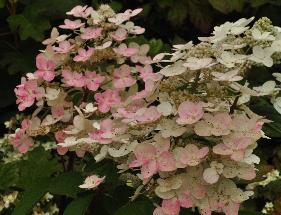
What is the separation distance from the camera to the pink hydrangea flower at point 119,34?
65.3 inches

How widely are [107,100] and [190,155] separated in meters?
0.41

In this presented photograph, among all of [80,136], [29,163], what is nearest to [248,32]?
[80,136]

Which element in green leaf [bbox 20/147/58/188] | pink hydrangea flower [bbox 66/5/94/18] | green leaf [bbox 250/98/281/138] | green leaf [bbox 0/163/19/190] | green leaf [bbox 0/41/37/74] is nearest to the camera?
green leaf [bbox 250/98/281/138]

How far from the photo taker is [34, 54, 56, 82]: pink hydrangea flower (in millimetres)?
1610

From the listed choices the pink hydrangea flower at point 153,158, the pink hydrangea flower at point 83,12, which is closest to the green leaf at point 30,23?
the pink hydrangea flower at point 83,12

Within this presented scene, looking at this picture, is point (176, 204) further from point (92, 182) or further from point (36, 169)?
point (36, 169)

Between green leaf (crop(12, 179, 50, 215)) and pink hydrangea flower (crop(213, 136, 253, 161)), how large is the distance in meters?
0.51

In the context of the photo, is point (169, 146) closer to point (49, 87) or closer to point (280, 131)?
point (280, 131)

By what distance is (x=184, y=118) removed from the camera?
1204 millimetres

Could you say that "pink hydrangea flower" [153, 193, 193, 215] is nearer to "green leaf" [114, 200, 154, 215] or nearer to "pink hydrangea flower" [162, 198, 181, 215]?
"pink hydrangea flower" [162, 198, 181, 215]

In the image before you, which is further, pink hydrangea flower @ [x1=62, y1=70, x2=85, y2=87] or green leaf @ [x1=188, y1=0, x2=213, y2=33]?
green leaf @ [x1=188, y1=0, x2=213, y2=33]

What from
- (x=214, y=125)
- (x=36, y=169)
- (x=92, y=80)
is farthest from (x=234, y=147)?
(x=36, y=169)

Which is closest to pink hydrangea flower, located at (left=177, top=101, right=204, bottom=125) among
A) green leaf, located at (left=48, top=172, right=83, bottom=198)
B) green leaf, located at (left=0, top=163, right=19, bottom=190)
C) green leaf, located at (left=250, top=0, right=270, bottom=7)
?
green leaf, located at (left=48, top=172, right=83, bottom=198)

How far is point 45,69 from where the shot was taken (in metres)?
1.62
